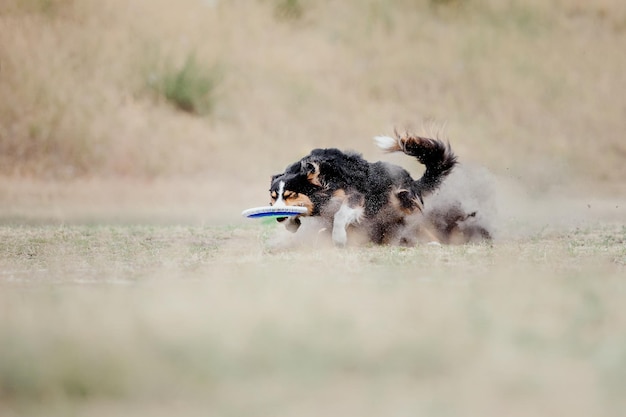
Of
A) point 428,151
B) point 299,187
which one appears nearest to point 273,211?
point 299,187

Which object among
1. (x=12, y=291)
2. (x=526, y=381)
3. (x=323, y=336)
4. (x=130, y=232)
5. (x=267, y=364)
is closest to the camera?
(x=526, y=381)

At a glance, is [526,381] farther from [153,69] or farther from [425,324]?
[153,69]

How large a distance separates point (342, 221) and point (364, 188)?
44 cm

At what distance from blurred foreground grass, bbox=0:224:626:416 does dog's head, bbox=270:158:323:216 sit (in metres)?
0.77

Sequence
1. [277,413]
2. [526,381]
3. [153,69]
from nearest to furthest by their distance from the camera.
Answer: [277,413] → [526,381] → [153,69]

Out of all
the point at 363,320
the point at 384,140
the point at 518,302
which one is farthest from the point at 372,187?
the point at 363,320

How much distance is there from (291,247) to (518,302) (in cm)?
365

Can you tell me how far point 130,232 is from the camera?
12.5 metres

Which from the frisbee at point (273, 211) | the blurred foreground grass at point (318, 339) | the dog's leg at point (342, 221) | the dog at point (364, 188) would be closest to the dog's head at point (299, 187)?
the dog at point (364, 188)

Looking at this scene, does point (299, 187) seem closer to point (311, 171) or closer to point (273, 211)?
point (311, 171)

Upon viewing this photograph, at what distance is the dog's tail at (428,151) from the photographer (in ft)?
35.3

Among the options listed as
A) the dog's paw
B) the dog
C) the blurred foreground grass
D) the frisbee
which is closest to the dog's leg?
the dog

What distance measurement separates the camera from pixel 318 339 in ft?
19.6

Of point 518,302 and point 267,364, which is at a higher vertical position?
point 518,302
